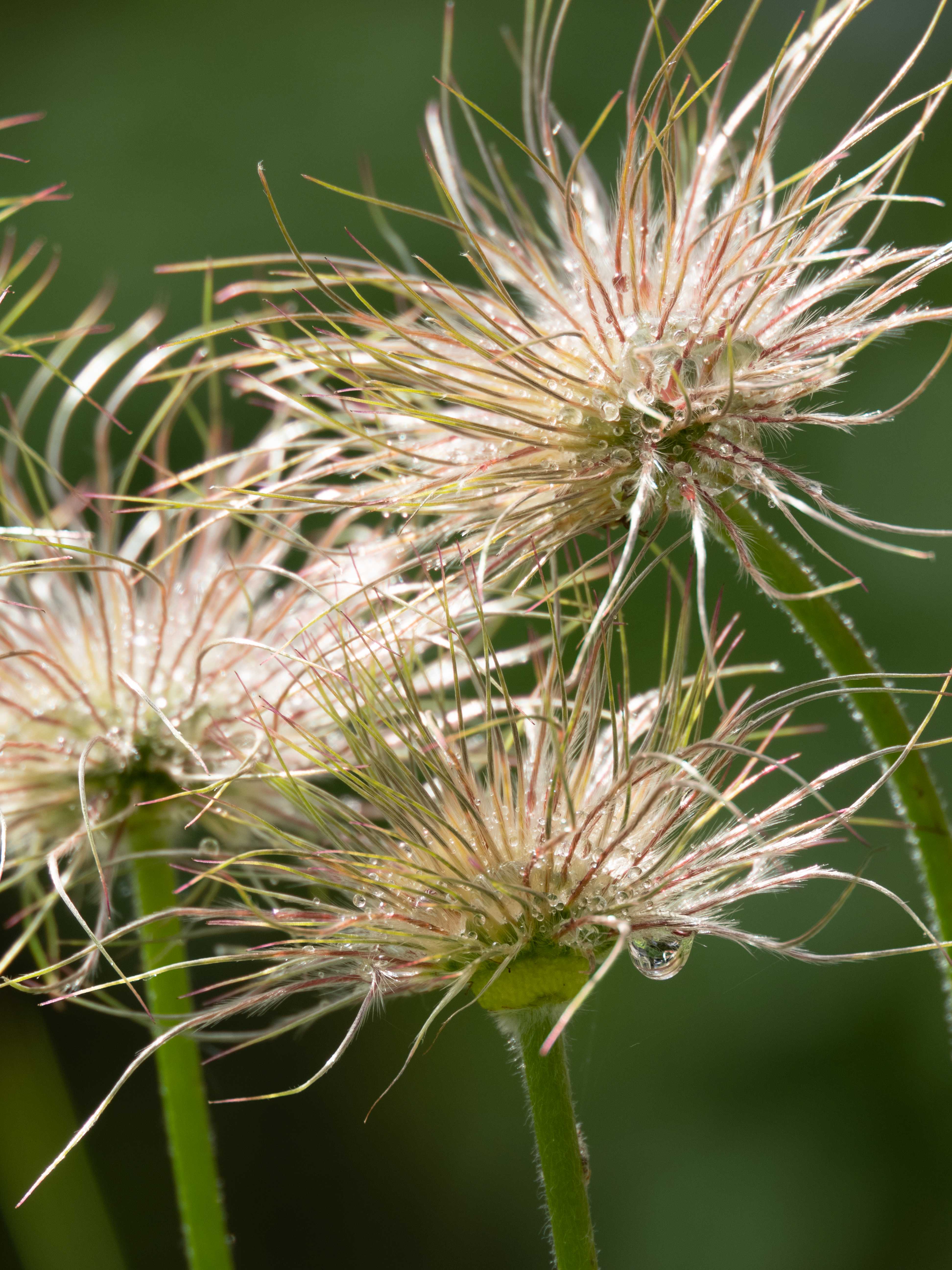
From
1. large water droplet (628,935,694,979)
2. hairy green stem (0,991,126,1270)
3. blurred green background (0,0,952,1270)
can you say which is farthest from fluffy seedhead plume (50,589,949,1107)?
blurred green background (0,0,952,1270)

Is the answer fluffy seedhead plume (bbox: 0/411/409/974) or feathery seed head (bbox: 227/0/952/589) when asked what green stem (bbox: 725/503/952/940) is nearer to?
feathery seed head (bbox: 227/0/952/589)

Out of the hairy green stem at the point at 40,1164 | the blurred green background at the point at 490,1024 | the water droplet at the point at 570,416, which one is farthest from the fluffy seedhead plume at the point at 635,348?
the blurred green background at the point at 490,1024

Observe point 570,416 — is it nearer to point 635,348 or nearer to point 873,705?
point 635,348

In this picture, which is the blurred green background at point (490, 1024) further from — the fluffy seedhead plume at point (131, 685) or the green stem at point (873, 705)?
the green stem at point (873, 705)

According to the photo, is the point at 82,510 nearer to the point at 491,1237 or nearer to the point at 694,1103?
the point at 694,1103

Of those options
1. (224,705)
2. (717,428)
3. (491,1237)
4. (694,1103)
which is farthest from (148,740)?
(491,1237)

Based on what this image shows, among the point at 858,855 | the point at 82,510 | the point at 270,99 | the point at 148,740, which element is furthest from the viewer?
the point at 270,99
